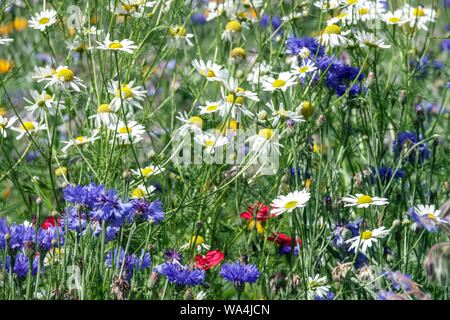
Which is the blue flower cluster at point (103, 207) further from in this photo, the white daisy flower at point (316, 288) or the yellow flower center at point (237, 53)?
the yellow flower center at point (237, 53)

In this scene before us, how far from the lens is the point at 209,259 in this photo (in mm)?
1659

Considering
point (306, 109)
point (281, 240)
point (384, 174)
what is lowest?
point (281, 240)


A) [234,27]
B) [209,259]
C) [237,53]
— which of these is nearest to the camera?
[209,259]

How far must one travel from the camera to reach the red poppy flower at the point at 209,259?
64.0 inches

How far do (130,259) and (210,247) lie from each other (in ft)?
1.46

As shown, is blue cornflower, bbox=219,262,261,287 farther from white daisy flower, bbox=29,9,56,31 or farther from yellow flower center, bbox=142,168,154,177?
white daisy flower, bbox=29,9,56,31

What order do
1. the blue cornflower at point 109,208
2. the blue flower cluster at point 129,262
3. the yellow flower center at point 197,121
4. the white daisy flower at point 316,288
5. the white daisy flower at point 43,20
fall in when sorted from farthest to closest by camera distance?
the white daisy flower at point 43,20 < the yellow flower center at point 197,121 < the white daisy flower at point 316,288 < the blue flower cluster at point 129,262 < the blue cornflower at point 109,208

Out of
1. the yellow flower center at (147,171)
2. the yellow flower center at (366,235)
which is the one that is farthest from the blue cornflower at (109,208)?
the yellow flower center at (366,235)

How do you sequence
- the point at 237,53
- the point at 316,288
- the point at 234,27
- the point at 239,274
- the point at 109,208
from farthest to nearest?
the point at 234,27, the point at 237,53, the point at 316,288, the point at 239,274, the point at 109,208

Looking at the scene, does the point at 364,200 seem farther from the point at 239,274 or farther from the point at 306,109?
the point at 239,274

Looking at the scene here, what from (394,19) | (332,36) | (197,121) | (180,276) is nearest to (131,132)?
(197,121)
